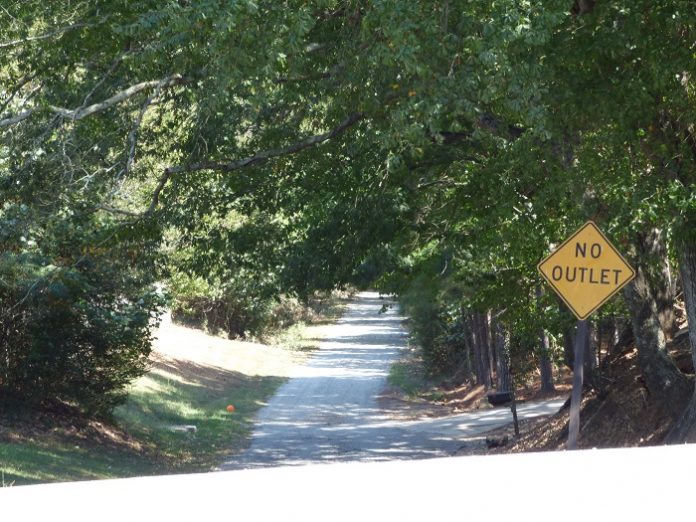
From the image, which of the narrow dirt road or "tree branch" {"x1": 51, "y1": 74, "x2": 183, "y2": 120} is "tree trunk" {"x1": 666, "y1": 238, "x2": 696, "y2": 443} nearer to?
"tree branch" {"x1": 51, "y1": 74, "x2": 183, "y2": 120}

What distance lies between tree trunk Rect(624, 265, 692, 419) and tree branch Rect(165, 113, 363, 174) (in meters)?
4.54

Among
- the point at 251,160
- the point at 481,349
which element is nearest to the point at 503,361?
the point at 481,349

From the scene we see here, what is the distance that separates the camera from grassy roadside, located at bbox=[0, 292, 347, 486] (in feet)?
55.2

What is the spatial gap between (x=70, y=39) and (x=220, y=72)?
11.7 ft

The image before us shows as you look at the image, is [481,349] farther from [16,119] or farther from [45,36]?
[16,119]

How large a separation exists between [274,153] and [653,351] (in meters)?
6.12

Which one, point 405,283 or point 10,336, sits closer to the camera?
point 10,336

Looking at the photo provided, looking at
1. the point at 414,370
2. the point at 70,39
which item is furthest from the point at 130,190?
the point at 414,370

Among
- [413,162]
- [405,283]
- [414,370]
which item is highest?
[413,162]

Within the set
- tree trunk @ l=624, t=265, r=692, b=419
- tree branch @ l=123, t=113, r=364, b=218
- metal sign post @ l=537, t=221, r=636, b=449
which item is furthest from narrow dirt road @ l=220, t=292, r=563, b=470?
metal sign post @ l=537, t=221, r=636, b=449

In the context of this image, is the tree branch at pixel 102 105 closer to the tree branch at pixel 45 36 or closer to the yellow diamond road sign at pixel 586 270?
the tree branch at pixel 45 36

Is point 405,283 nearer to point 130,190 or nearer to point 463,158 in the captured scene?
point 463,158

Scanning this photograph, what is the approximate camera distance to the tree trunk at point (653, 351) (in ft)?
50.3

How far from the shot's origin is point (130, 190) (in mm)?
16266
